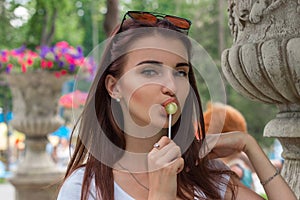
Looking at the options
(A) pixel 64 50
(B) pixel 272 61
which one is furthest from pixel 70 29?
(B) pixel 272 61

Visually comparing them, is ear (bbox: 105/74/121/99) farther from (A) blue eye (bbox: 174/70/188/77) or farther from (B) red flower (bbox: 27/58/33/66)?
(B) red flower (bbox: 27/58/33/66)

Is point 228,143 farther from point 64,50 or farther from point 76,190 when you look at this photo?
point 64,50

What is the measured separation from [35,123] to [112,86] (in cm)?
425

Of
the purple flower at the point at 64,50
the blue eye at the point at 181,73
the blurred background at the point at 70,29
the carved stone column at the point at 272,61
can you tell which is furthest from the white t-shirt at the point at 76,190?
the blurred background at the point at 70,29

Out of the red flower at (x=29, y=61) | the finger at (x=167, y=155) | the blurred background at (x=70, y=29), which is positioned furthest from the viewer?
the blurred background at (x=70, y=29)

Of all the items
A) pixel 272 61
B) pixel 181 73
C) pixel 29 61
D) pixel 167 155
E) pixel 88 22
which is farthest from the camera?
pixel 88 22

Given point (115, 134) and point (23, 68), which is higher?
point (115, 134)

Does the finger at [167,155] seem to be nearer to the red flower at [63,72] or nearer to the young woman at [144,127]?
the young woman at [144,127]

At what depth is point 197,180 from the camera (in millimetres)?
1504

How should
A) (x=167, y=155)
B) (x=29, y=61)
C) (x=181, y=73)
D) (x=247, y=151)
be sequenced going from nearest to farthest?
(x=167, y=155) < (x=181, y=73) < (x=247, y=151) < (x=29, y=61)

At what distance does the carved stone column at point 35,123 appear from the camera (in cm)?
545

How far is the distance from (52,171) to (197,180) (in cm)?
435

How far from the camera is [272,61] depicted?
5.27 ft

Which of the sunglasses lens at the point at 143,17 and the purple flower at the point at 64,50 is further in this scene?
the purple flower at the point at 64,50
